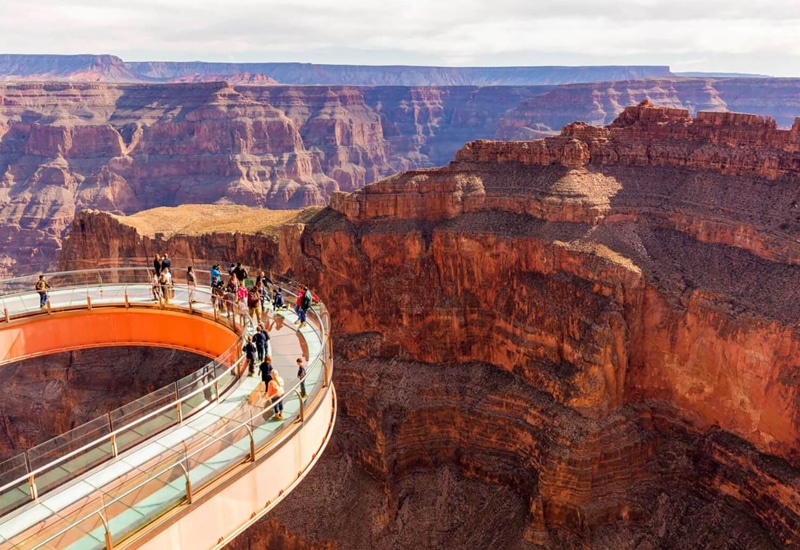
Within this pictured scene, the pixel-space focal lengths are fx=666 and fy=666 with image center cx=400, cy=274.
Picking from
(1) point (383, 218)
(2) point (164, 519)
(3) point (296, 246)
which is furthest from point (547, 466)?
(2) point (164, 519)

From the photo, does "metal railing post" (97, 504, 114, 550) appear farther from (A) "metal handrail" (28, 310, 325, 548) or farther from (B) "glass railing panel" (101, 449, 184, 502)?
(B) "glass railing panel" (101, 449, 184, 502)

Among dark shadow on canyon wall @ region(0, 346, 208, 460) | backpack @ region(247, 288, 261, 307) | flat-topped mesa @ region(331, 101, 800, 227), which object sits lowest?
dark shadow on canyon wall @ region(0, 346, 208, 460)

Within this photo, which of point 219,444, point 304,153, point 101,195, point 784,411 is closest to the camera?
point 219,444

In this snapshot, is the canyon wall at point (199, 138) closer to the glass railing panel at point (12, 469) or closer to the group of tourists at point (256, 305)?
the group of tourists at point (256, 305)

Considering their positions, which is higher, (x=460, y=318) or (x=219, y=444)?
(x=219, y=444)

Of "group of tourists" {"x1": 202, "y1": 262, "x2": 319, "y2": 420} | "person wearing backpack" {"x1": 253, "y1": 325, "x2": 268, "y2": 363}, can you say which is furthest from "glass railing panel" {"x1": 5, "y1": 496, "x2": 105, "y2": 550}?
"person wearing backpack" {"x1": 253, "y1": 325, "x2": 268, "y2": 363}

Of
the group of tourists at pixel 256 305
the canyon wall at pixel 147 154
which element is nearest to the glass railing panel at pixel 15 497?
the group of tourists at pixel 256 305

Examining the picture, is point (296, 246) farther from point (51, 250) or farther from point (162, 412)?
point (51, 250)
